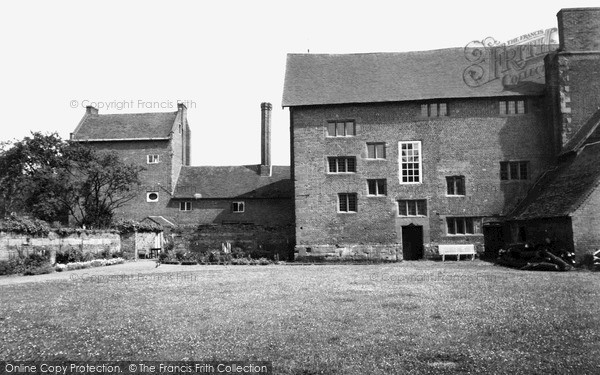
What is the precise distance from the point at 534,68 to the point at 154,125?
34.4 metres

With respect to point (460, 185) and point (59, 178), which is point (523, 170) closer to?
point (460, 185)

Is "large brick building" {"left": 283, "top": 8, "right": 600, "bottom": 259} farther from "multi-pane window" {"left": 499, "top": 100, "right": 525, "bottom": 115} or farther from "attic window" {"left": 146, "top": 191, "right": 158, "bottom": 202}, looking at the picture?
"attic window" {"left": 146, "top": 191, "right": 158, "bottom": 202}

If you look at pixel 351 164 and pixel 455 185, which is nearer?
pixel 455 185

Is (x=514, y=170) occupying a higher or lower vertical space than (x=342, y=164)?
lower

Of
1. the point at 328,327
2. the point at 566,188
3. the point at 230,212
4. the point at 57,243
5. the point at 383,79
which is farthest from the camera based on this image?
the point at 230,212

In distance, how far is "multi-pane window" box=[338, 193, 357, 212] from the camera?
35250 mm

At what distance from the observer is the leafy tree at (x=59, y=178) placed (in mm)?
42969

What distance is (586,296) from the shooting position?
13016mm

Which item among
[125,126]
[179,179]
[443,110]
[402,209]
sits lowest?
[402,209]

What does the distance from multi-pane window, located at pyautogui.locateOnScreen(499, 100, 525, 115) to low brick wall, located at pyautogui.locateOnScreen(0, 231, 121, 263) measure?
28422 millimetres

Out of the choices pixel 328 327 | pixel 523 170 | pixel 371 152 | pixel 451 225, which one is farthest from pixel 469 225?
pixel 328 327

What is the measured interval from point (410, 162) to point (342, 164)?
4615mm

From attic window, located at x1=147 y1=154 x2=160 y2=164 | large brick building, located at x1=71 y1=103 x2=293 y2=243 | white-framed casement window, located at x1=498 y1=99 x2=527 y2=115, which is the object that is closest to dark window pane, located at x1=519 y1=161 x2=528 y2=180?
white-framed casement window, located at x1=498 y1=99 x2=527 y2=115

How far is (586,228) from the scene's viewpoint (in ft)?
77.9
